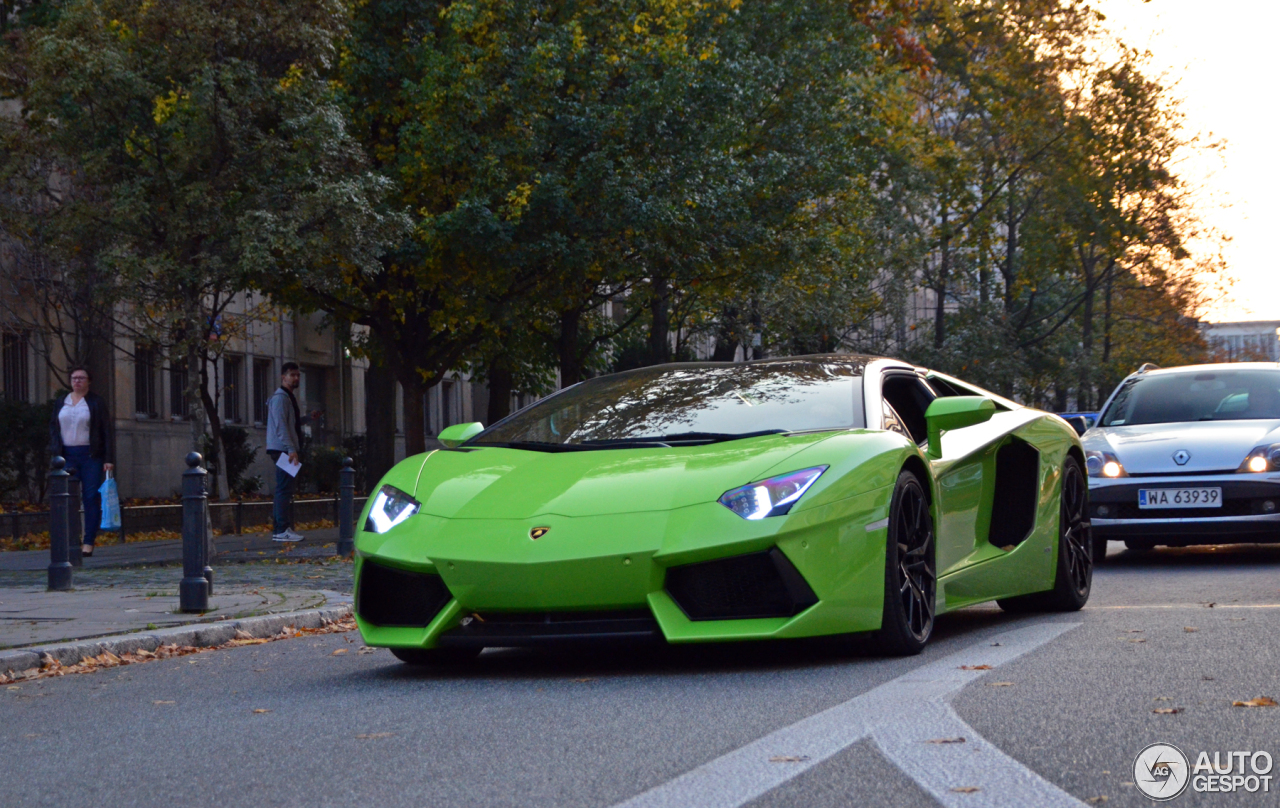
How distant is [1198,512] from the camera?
38.5 ft

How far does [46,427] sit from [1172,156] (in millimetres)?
27125

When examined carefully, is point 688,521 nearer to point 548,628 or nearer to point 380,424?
point 548,628

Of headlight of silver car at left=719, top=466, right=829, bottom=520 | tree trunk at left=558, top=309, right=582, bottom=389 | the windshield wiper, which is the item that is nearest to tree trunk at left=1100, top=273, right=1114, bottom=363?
tree trunk at left=558, top=309, right=582, bottom=389

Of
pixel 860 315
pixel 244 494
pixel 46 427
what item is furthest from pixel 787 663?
pixel 860 315

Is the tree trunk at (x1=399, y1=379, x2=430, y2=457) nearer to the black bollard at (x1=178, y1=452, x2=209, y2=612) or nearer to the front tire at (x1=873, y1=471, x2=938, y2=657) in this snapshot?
the black bollard at (x1=178, y1=452, x2=209, y2=612)

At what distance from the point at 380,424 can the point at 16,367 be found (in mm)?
5947

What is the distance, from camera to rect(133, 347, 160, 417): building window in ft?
93.9

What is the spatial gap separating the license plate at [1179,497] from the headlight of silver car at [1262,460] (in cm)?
26

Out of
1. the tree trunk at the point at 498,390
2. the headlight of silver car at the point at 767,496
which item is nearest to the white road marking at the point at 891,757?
the headlight of silver car at the point at 767,496

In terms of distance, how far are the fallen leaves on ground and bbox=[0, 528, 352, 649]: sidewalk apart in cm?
25

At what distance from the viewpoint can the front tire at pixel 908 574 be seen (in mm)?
6125

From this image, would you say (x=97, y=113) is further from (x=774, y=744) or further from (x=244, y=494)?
(x=244, y=494)

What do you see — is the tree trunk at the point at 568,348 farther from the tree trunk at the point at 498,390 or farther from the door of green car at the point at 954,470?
the door of green car at the point at 954,470

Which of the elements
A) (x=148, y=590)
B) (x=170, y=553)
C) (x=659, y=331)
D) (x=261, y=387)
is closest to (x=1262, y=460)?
(x=148, y=590)
